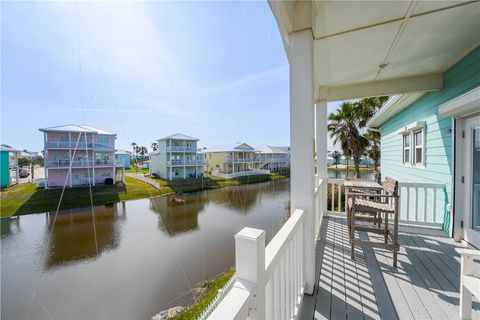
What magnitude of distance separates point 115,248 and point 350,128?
1425 cm

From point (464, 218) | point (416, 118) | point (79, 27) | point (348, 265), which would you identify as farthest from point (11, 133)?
point (416, 118)

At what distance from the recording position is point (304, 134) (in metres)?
1.84

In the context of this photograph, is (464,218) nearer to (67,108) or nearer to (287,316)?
(287,316)

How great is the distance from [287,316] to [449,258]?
245 centimetres

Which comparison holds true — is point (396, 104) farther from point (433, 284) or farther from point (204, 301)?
point (204, 301)

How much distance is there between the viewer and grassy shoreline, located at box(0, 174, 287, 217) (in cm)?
98

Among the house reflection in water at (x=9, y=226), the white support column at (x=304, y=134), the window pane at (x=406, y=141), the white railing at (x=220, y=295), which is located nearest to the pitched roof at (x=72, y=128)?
the house reflection in water at (x=9, y=226)

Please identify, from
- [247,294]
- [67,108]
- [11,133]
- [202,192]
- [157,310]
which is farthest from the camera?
[157,310]

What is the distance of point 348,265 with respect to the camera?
233 cm

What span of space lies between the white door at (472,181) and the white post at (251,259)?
11.5 feet

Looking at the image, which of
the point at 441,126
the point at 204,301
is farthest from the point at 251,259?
the point at 441,126

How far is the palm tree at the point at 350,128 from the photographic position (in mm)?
12586

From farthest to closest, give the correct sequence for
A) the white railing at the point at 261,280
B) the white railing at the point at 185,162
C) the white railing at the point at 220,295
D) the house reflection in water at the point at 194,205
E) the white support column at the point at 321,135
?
the white support column at the point at 321,135 < the white railing at the point at 185,162 < the house reflection in water at the point at 194,205 < the white railing at the point at 220,295 < the white railing at the point at 261,280

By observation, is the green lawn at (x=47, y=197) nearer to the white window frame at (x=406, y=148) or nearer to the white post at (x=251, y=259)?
the white post at (x=251, y=259)
